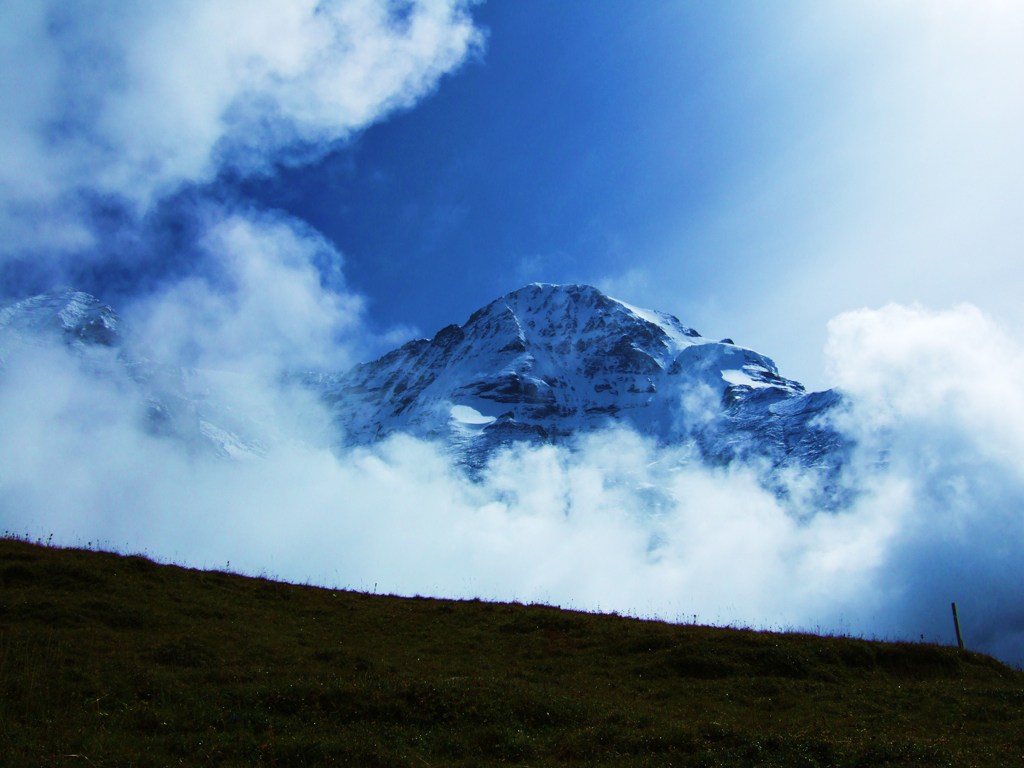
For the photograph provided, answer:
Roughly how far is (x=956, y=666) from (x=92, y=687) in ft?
98.6

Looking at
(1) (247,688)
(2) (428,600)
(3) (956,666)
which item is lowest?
(1) (247,688)

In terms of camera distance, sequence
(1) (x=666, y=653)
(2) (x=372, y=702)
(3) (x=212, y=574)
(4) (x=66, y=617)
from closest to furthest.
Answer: (2) (x=372, y=702)
(4) (x=66, y=617)
(1) (x=666, y=653)
(3) (x=212, y=574)

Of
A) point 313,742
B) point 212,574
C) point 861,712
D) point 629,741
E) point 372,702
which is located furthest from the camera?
point 212,574

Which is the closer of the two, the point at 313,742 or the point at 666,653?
the point at 313,742

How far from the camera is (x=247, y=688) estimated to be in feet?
67.2

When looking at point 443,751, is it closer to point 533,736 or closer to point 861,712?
point 533,736

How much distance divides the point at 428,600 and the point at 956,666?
22711 mm

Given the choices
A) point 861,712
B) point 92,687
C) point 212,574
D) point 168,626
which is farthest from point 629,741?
point 212,574

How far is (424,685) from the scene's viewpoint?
70.5 feet

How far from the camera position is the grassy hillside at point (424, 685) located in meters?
17.4

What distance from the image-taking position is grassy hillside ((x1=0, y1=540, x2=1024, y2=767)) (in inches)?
685

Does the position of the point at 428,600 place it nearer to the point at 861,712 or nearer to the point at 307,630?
the point at 307,630

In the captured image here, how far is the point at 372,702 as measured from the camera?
66.4ft

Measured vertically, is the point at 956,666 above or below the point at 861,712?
above
